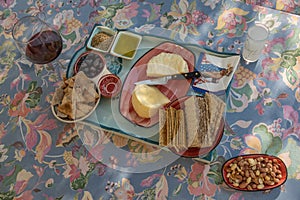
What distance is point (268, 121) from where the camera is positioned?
0.97m

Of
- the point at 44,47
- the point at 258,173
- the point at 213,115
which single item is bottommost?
the point at 258,173

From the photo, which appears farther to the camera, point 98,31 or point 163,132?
point 98,31

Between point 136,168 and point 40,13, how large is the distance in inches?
23.6

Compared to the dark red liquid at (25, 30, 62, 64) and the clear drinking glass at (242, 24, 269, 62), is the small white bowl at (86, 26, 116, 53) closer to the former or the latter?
the dark red liquid at (25, 30, 62, 64)

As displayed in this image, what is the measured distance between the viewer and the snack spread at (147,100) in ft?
3.00

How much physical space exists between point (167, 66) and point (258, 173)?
0.36m

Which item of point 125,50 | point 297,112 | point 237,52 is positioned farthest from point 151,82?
point 297,112

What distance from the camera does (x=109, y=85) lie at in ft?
3.18

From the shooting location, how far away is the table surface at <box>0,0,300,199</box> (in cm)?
92

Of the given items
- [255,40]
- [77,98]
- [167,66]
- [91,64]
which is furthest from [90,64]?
[255,40]

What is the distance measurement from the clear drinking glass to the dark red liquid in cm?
52

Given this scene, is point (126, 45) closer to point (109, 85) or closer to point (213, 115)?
point (109, 85)

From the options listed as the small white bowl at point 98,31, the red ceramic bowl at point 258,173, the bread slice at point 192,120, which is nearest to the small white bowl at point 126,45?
the small white bowl at point 98,31

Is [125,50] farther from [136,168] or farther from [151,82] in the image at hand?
[136,168]
